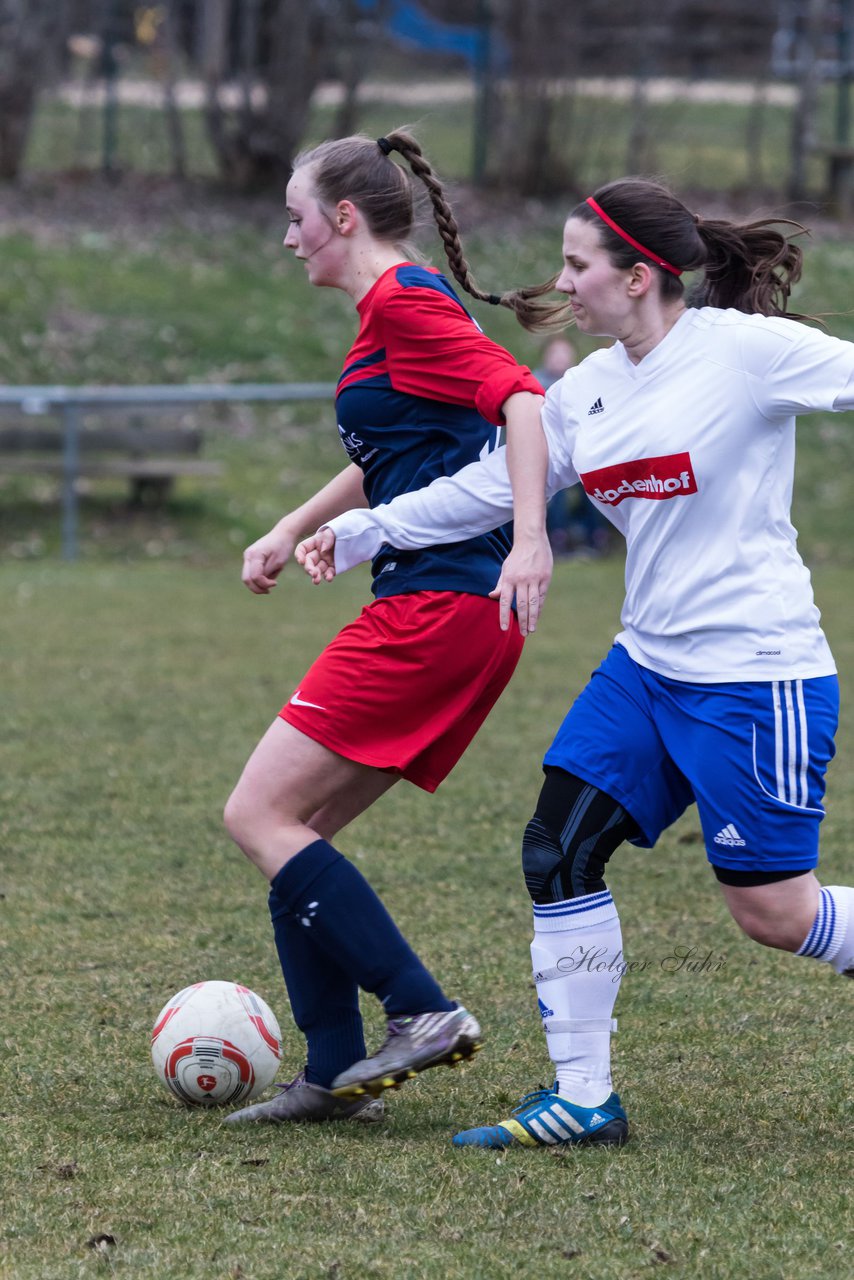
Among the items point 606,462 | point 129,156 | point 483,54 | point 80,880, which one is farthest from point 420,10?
point 606,462

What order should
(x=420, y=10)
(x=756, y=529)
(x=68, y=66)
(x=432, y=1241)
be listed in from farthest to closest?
(x=420, y=10), (x=68, y=66), (x=756, y=529), (x=432, y=1241)

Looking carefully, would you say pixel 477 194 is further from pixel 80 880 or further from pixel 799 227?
pixel 799 227

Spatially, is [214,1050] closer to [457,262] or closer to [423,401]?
[423,401]

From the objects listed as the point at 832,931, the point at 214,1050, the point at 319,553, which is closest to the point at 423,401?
the point at 319,553

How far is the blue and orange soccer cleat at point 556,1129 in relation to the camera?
3498 mm

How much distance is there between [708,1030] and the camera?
4.35 meters

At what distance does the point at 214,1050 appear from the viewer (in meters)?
3.81

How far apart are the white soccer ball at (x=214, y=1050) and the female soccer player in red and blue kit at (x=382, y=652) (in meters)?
0.12

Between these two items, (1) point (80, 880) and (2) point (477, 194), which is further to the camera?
(2) point (477, 194)

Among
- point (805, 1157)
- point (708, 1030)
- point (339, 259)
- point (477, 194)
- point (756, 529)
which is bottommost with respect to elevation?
point (477, 194)

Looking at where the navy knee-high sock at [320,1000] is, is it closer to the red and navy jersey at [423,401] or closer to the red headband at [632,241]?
the red and navy jersey at [423,401]

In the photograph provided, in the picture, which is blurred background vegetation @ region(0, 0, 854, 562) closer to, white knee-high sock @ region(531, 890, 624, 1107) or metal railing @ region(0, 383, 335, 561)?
metal railing @ region(0, 383, 335, 561)

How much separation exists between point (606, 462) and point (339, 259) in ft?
2.45

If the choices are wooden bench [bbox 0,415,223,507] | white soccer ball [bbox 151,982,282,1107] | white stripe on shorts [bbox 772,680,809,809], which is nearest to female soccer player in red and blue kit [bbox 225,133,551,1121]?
white soccer ball [bbox 151,982,282,1107]
